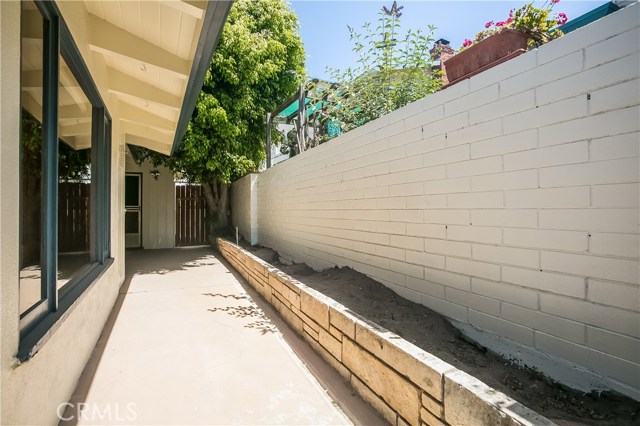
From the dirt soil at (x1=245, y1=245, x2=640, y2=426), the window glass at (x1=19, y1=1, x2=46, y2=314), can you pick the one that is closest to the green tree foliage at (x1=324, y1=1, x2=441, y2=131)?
the dirt soil at (x1=245, y1=245, x2=640, y2=426)

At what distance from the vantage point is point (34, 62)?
1.75m

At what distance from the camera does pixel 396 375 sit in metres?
1.80

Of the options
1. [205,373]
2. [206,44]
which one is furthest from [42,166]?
[205,373]

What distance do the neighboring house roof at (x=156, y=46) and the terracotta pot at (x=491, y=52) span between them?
6.43ft

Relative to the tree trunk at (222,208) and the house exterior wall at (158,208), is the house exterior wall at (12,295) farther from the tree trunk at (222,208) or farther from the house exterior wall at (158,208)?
the house exterior wall at (158,208)

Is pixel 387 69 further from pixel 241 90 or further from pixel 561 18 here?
pixel 241 90

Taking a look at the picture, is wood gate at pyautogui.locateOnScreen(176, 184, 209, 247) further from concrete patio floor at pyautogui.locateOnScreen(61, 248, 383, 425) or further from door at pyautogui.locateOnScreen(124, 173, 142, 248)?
concrete patio floor at pyautogui.locateOnScreen(61, 248, 383, 425)

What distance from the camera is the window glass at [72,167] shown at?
243 centimetres

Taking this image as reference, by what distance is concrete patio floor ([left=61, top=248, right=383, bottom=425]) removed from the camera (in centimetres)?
204

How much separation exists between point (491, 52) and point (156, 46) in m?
3.08

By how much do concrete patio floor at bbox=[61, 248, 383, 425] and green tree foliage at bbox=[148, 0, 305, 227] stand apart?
14.6 feet

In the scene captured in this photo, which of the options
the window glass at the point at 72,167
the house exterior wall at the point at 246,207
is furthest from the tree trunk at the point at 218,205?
the window glass at the point at 72,167

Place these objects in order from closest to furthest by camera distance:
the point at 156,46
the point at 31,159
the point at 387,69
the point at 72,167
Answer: the point at 31,159 → the point at 156,46 → the point at 72,167 → the point at 387,69

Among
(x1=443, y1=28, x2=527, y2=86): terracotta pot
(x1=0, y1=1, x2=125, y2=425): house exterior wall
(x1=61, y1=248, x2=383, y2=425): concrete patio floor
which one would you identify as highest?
(x1=443, y1=28, x2=527, y2=86): terracotta pot
